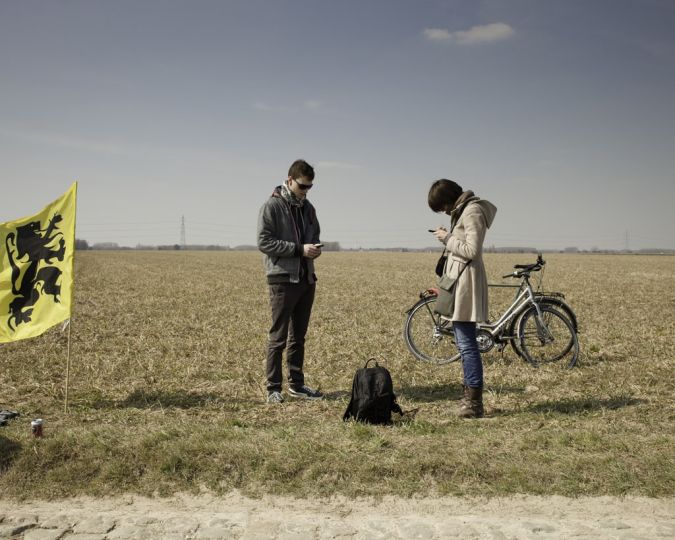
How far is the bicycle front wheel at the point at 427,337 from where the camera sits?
26.9ft

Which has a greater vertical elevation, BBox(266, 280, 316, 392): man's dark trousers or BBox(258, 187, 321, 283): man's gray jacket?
BBox(258, 187, 321, 283): man's gray jacket

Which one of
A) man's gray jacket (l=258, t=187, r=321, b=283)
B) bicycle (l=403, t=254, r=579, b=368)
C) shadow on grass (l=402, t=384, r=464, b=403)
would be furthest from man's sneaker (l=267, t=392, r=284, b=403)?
bicycle (l=403, t=254, r=579, b=368)

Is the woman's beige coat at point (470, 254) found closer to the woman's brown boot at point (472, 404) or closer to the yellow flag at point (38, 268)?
the woman's brown boot at point (472, 404)

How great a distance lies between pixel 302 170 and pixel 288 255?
935 millimetres

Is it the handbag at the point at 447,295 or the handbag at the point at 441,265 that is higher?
the handbag at the point at 441,265

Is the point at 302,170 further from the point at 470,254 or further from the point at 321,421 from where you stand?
the point at 321,421

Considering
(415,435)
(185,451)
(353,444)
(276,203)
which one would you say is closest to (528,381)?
(415,435)

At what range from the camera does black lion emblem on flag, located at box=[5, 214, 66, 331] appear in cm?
593

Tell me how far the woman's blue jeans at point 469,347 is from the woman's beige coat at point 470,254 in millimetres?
130

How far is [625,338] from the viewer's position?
10.1 m

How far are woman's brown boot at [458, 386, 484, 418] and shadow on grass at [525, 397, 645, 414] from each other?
68cm

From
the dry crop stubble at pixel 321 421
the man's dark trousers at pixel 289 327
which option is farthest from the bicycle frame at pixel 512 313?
the man's dark trousers at pixel 289 327

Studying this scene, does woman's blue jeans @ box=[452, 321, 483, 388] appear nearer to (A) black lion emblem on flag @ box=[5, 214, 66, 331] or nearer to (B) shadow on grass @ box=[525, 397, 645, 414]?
(B) shadow on grass @ box=[525, 397, 645, 414]

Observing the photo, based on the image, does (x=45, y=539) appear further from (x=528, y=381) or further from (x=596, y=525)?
(x=528, y=381)
